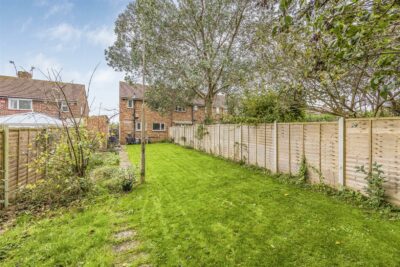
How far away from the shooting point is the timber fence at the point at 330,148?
4312 mm

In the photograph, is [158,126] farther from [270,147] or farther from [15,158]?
[15,158]

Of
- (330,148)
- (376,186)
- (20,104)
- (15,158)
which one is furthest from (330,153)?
(20,104)

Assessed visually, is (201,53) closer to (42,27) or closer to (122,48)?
(122,48)

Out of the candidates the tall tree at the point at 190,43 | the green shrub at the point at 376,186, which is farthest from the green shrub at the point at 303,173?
the tall tree at the point at 190,43

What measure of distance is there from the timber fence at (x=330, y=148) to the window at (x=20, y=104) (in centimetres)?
2162

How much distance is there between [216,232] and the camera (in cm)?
357

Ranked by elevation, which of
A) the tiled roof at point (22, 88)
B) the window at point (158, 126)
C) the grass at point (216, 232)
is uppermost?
the tiled roof at point (22, 88)

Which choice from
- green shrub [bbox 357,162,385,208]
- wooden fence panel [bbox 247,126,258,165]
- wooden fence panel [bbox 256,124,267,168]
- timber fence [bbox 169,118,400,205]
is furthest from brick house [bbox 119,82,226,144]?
green shrub [bbox 357,162,385,208]

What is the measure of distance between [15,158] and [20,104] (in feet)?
66.9

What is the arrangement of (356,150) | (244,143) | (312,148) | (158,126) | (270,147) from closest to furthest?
(356,150)
(312,148)
(270,147)
(244,143)
(158,126)

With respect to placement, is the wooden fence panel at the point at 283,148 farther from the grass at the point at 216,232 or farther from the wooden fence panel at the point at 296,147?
→ the grass at the point at 216,232

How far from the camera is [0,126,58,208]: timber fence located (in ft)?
14.6

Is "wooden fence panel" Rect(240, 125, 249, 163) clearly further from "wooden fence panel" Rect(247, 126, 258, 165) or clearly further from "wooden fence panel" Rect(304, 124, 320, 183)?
"wooden fence panel" Rect(304, 124, 320, 183)

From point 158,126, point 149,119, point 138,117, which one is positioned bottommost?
point 158,126
